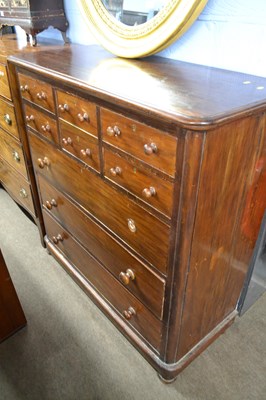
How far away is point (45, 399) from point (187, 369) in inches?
24.3

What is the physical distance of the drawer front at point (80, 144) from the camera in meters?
1.13

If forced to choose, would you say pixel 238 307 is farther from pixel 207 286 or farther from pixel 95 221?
pixel 95 221

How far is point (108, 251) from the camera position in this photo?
132 cm

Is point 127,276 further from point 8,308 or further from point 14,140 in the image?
point 14,140

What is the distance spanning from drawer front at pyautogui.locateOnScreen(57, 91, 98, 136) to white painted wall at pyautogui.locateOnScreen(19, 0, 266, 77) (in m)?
0.49

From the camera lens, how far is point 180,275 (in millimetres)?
1005

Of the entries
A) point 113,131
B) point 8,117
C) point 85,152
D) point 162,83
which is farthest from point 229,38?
point 8,117

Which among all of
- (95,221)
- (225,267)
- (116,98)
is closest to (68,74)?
(116,98)

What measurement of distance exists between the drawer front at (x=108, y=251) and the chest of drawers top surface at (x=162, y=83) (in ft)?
1.87

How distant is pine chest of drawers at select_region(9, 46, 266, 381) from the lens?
83 centimetres

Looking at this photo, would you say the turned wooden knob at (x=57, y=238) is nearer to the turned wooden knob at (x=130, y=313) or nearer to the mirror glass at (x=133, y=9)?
the turned wooden knob at (x=130, y=313)

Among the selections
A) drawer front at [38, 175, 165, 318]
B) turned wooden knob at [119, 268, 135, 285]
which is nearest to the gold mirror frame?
drawer front at [38, 175, 165, 318]

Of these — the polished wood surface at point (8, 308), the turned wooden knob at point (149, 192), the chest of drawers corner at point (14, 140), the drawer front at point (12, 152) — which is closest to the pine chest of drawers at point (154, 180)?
the turned wooden knob at point (149, 192)

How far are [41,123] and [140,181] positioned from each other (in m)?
0.69
